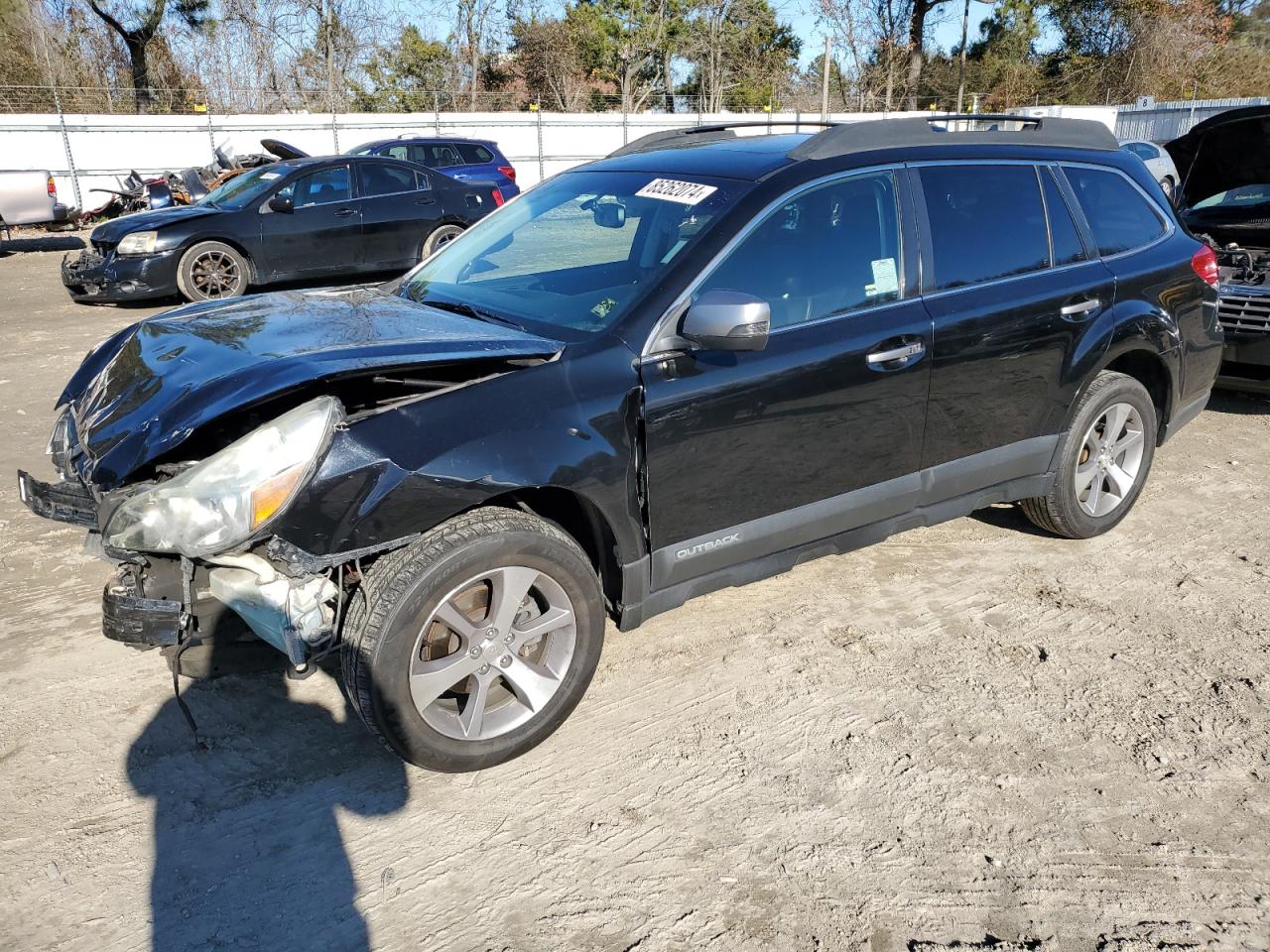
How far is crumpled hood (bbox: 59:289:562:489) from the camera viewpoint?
284 cm

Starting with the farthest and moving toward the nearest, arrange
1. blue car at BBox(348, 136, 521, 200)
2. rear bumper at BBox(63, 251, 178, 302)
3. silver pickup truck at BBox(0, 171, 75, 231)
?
blue car at BBox(348, 136, 521, 200) < silver pickup truck at BBox(0, 171, 75, 231) < rear bumper at BBox(63, 251, 178, 302)

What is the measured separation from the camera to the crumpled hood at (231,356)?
2.84m

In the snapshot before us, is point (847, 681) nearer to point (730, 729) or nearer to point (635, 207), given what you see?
point (730, 729)

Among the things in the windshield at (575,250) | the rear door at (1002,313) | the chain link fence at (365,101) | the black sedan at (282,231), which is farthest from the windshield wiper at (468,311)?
the chain link fence at (365,101)

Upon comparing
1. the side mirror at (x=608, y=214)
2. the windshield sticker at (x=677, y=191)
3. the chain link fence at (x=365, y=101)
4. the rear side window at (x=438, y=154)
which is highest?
the chain link fence at (x=365, y=101)

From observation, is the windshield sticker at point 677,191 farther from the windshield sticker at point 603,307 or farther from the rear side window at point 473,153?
the rear side window at point 473,153

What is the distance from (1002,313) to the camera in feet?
13.4

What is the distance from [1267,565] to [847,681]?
93.4 inches

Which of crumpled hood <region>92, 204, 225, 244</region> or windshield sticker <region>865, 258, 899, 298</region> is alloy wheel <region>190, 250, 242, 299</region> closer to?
crumpled hood <region>92, 204, 225, 244</region>

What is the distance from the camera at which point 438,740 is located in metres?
3.01

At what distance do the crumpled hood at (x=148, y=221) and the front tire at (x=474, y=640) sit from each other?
940 centimetres

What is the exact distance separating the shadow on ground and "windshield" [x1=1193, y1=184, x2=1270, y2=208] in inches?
305

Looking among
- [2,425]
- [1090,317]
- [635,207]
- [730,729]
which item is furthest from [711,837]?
[2,425]

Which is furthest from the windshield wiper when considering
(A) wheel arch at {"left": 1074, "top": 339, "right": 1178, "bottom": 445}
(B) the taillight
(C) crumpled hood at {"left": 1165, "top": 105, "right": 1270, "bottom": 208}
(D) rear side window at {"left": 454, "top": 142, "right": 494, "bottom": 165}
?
(D) rear side window at {"left": 454, "top": 142, "right": 494, "bottom": 165}
